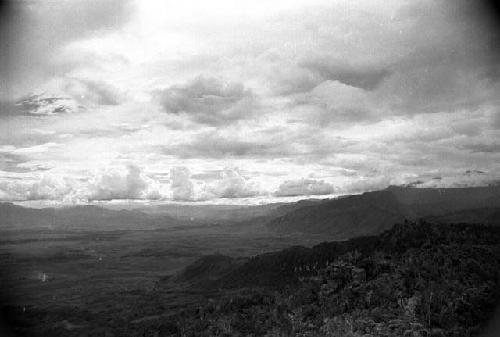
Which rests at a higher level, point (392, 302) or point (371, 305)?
point (392, 302)

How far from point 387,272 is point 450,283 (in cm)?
1195

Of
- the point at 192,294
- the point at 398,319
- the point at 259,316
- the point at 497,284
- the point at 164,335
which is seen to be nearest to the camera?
the point at 398,319

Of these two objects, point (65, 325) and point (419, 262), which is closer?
point (419, 262)

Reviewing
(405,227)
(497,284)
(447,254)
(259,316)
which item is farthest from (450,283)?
(405,227)

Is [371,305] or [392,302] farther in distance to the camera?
[371,305]

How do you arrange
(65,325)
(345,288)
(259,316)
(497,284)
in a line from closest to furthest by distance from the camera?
(497,284) → (345,288) → (259,316) → (65,325)

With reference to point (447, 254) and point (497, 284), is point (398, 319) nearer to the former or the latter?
point (497, 284)

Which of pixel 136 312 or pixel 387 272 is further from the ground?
pixel 387 272

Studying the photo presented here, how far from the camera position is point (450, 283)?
47.2 m

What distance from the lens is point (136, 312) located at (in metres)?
130

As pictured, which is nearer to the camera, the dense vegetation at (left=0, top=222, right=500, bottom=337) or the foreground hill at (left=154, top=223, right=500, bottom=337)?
the foreground hill at (left=154, top=223, right=500, bottom=337)

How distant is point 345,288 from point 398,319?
22.9 m

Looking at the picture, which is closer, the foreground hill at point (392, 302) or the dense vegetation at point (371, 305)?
the foreground hill at point (392, 302)

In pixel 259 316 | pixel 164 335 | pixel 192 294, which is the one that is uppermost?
pixel 259 316
